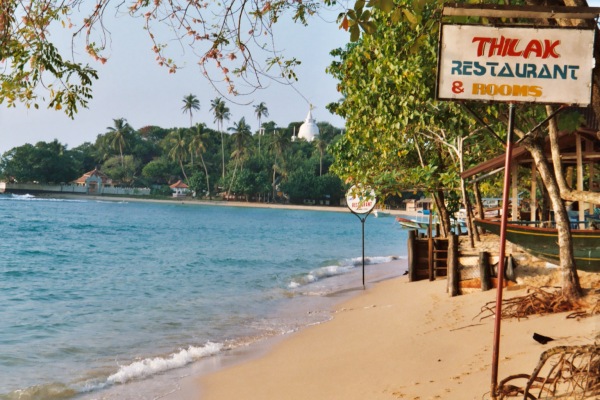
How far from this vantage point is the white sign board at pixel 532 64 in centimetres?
450

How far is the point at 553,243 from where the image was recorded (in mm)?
11430

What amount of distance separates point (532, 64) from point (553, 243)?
7.62 meters

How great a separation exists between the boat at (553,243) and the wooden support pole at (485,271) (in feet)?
3.39

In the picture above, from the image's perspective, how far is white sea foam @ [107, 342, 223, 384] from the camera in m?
9.78

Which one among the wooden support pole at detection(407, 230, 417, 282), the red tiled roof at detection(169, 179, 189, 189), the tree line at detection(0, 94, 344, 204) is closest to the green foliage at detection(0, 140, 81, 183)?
the tree line at detection(0, 94, 344, 204)

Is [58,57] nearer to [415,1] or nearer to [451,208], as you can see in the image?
[415,1]

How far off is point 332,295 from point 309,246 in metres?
23.3

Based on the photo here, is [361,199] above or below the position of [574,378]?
above

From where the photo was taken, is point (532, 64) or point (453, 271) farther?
point (453, 271)

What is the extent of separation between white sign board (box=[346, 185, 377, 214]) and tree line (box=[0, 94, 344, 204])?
79378 millimetres

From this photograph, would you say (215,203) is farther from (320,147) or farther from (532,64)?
(532,64)

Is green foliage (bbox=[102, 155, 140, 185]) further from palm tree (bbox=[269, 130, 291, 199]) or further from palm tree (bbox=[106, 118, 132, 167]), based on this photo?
palm tree (bbox=[269, 130, 291, 199])

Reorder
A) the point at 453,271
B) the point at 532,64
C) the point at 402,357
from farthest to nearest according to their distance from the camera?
the point at 453,271 → the point at 402,357 → the point at 532,64

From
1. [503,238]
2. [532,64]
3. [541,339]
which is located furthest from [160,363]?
[532,64]
